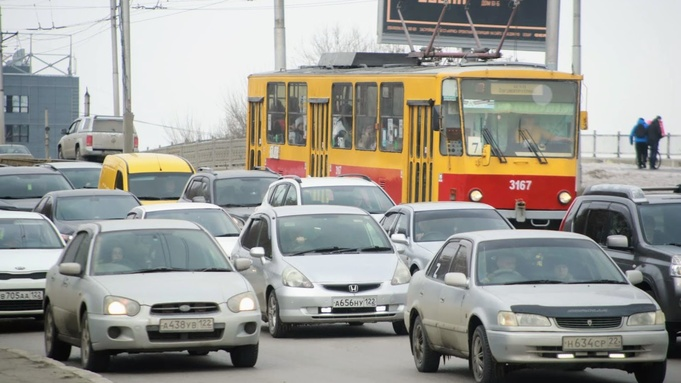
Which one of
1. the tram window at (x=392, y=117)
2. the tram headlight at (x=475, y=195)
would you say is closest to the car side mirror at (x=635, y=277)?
the tram headlight at (x=475, y=195)

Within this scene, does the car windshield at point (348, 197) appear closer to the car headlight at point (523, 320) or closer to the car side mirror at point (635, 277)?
the car side mirror at point (635, 277)

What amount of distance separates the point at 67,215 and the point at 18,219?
5.36 m

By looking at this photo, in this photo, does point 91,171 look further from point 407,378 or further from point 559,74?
point 407,378

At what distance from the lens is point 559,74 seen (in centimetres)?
2620

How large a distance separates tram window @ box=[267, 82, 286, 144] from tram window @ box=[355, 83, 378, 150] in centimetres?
410

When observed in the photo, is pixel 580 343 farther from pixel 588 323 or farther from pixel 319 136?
pixel 319 136

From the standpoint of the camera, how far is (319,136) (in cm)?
3055

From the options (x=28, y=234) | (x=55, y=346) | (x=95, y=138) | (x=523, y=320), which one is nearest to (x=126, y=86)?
(x=95, y=138)

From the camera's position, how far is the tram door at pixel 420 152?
26.3 meters

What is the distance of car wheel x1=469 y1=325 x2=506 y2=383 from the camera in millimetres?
11523

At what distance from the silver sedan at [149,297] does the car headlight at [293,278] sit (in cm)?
237

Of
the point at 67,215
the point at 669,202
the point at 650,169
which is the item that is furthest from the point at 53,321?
the point at 650,169

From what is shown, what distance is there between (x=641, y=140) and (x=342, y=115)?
18.4 metres

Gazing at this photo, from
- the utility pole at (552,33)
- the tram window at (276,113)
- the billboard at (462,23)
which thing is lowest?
the tram window at (276,113)
